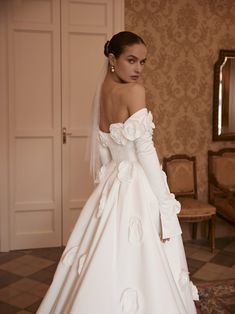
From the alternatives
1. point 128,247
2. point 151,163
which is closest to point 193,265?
point 128,247

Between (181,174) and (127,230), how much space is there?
7.77 feet

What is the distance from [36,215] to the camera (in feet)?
13.6

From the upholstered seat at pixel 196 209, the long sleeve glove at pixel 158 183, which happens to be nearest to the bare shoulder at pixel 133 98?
the long sleeve glove at pixel 158 183

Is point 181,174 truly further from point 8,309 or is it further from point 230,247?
point 8,309

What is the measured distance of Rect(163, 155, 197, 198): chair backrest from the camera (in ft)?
13.8

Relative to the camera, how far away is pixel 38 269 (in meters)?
3.58

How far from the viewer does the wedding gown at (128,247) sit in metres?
1.86

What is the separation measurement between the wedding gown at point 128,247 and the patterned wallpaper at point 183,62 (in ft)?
7.23

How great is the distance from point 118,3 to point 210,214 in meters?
2.22

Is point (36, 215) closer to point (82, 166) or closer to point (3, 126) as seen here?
point (82, 166)

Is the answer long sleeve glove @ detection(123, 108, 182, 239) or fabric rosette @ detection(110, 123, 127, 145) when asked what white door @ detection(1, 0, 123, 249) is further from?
long sleeve glove @ detection(123, 108, 182, 239)

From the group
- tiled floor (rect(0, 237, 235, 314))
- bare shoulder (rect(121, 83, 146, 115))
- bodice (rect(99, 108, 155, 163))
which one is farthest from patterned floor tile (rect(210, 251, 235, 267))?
bare shoulder (rect(121, 83, 146, 115))

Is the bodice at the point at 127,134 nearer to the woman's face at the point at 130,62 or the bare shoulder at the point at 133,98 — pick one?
the bare shoulder at the point at 133,98

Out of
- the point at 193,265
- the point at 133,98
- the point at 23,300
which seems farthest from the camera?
the point at 193,265
